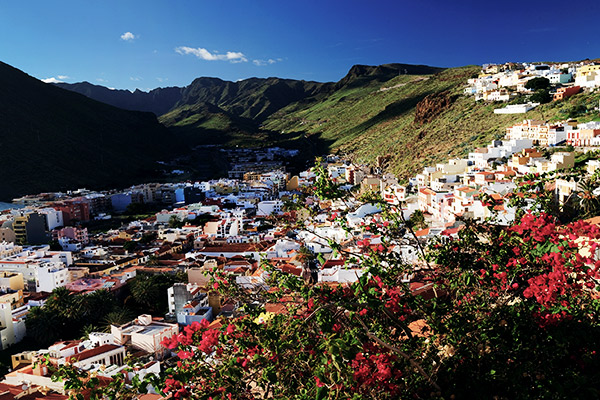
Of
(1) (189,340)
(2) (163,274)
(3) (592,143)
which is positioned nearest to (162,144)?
(2) (163,274)

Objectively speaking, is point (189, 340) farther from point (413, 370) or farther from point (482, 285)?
point (482, 285)

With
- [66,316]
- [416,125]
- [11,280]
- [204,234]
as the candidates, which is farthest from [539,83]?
[11,280]

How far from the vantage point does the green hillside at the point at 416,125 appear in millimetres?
32531

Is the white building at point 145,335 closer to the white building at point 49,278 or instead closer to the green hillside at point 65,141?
the white building at point 49,278

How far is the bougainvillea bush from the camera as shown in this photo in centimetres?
269

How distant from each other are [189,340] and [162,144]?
82.0 metres

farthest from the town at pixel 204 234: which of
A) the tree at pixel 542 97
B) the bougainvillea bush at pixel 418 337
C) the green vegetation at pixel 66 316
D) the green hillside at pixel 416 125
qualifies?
the green hillside at pixel 416 125

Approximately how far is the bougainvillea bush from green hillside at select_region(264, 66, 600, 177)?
28893 mm

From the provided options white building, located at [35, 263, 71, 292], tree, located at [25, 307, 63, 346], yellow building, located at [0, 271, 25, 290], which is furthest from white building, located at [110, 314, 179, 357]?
yellow building, located at [0, 271, 25, 290]

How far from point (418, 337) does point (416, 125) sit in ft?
150

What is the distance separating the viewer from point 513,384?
2676 millimetres

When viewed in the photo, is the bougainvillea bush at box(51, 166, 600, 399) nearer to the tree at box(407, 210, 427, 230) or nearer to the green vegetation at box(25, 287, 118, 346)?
the tree at box(407, 210, 427, 230)

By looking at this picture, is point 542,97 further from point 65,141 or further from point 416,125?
point 65,141

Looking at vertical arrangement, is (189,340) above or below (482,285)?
below
